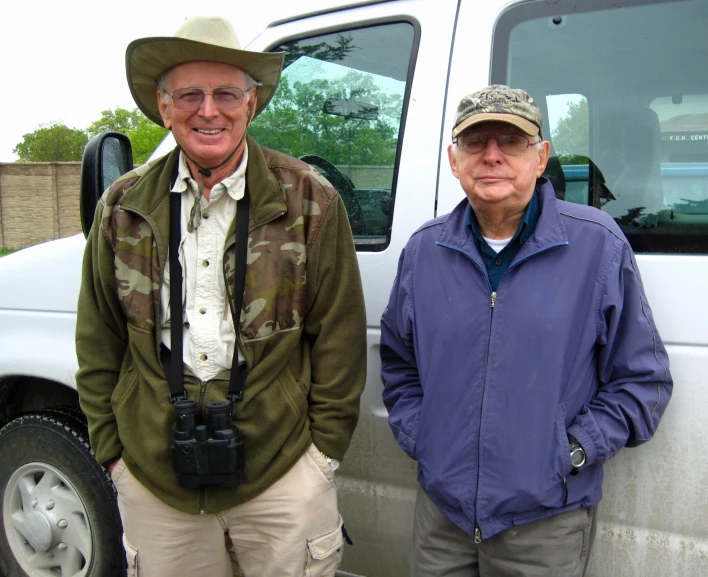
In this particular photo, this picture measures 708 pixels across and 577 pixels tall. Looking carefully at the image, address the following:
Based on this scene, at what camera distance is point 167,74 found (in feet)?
6.57

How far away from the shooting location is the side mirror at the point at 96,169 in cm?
226

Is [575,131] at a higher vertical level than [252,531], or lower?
higher

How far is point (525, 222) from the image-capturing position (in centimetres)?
173

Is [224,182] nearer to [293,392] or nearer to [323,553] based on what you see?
[293,392]

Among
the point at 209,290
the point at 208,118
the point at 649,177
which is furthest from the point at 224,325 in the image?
the point at 649,177

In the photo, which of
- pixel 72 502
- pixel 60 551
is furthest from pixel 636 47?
pixel 60 551

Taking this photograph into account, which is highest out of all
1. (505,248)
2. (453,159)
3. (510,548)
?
(453,159)

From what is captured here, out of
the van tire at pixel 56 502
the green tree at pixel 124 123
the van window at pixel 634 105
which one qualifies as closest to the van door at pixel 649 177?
the van window at pixel 634 105

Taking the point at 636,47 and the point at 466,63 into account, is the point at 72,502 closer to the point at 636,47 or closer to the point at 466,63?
the point at 466,63

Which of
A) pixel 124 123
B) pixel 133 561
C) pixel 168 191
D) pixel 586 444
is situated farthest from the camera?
pixel 124 123

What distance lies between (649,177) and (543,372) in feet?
2.24

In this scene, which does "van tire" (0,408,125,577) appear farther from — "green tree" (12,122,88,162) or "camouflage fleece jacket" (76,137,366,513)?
"green tree" (12,122,88,162)

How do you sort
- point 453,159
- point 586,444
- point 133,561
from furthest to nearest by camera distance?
point 133,561 → point 453,159 → point 586,444

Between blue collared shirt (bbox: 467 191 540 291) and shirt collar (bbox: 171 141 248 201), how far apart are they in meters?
0.64
